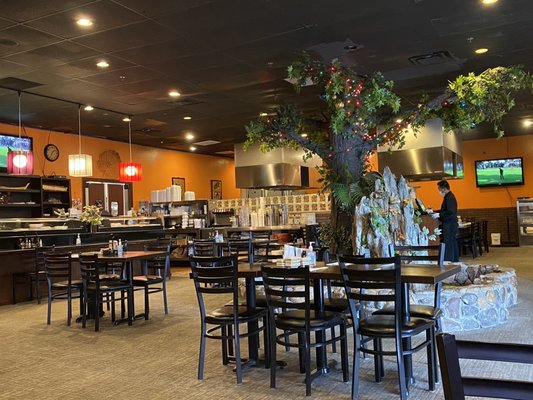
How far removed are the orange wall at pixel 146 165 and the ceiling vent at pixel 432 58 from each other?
8.60 meters

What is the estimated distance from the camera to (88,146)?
44.2 feet

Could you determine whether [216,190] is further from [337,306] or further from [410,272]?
[410,272]

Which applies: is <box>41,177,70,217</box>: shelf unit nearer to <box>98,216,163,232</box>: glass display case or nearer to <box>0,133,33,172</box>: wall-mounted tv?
<box>0,133,33,172</box>: wall-mounted tv

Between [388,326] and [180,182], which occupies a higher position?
[180,182]

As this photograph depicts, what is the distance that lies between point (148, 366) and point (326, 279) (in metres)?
1.93

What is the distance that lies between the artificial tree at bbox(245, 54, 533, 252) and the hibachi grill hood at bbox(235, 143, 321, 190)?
4.57m

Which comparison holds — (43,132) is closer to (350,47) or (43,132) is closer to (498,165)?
(350,47)

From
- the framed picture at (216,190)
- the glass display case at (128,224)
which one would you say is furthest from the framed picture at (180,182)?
the glass display case at (128,224)

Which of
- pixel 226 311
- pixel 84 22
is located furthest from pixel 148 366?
pixel 84 22

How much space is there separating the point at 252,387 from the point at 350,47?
4690 mm

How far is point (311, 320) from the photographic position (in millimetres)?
4074

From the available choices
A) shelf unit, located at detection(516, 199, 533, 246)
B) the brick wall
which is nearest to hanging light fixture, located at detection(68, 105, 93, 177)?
the brick wall

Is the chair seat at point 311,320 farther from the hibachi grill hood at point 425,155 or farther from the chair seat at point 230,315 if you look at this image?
the hibachi grill hood at point 425,155

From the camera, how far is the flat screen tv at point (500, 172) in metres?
16.0
